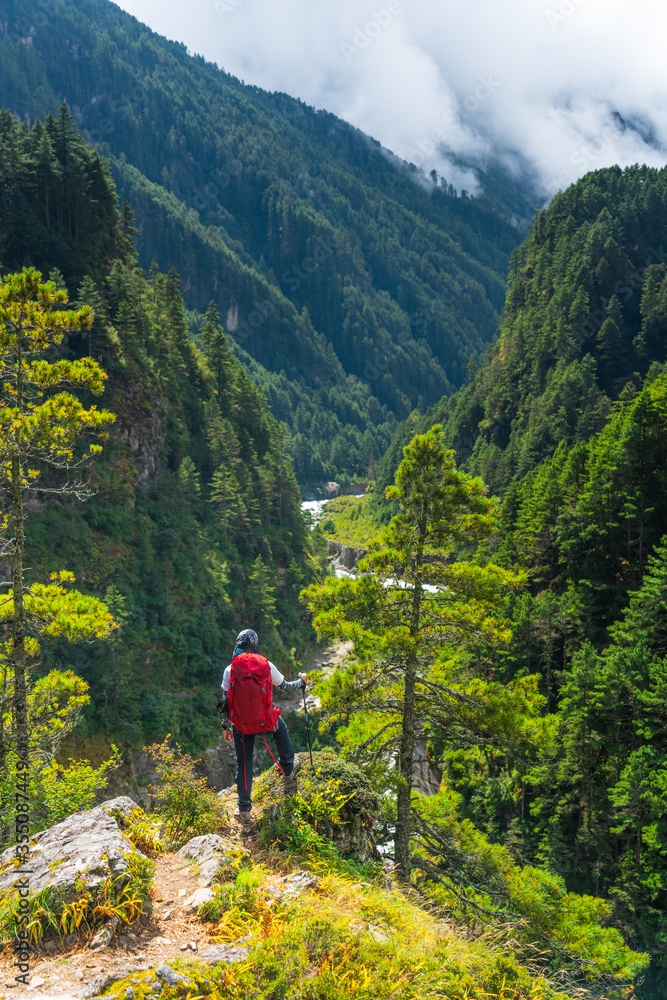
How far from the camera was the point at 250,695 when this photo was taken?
6855 millimetres

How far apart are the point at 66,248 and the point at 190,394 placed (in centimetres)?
1748

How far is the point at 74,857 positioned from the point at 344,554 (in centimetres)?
8825

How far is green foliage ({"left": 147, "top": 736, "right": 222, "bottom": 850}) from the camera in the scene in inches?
285

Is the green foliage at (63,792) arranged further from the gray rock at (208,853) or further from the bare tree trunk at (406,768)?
the bare tree trunk at (406,768)

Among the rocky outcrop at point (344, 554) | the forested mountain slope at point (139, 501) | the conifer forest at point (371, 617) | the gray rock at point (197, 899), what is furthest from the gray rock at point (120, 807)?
the rocky outcrop at point (344, 554)

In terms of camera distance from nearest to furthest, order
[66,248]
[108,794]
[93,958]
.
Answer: [93,958] < [108,794] < [66,248]

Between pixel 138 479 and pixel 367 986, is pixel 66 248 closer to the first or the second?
pixel 138 479

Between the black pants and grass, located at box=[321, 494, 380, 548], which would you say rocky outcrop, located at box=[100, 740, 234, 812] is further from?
grass, located at box=[321, 494, 380, 548]

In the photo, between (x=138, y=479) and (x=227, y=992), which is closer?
(x=227, y=992)

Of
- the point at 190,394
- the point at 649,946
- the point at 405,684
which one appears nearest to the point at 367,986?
the point at 405,684

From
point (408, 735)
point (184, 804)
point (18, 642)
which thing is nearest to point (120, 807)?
point (184, 804)

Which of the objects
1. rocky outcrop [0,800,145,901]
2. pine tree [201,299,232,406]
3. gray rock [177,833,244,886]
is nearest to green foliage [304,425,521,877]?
gray rock [177,833,244,886]

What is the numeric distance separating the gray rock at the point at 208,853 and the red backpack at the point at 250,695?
4.25ft

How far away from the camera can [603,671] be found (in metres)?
22.4
